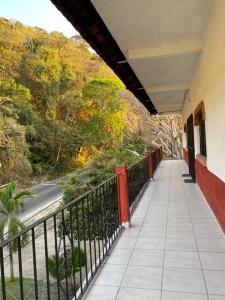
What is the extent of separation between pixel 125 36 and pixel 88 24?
834mm

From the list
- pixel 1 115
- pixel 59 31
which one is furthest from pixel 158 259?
pixel 59 31

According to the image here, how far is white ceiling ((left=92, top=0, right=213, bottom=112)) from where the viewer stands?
9.89ft

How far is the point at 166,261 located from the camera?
9.08 feet

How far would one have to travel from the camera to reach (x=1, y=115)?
45.2 ft

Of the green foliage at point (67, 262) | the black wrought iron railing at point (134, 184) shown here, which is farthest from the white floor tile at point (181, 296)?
the black wrought iron railing at point (134, 184)

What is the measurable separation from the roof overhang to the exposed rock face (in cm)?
1628

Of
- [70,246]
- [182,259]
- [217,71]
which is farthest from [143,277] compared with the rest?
[217,71]

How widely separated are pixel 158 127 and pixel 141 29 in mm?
19179

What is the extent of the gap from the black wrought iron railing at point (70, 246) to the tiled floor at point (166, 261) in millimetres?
158

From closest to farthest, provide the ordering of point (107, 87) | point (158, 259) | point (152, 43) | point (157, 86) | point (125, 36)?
point (158, 259) → point (125, 36) → point (152, 43) → point (157, 86) → point (107, 87)

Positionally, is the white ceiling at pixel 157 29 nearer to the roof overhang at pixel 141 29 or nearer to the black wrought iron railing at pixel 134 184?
the roof overhang at pixel 141 29

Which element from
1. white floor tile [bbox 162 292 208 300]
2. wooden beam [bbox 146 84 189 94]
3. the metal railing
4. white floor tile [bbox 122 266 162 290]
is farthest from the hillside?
white floor tile [bbox 162 292 208 300]

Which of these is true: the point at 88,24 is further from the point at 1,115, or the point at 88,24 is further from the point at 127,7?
the point at 1,115

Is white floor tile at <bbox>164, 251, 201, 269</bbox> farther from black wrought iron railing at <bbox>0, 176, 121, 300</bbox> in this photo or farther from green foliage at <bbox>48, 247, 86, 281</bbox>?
green foliage at <bbox>48, 247, 86, 281</bbox>
